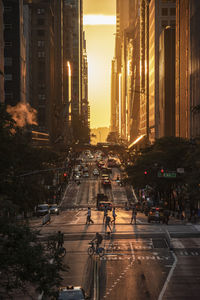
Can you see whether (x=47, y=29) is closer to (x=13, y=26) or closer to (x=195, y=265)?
(x=13, y=26)

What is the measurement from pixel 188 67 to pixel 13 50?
3343 cm

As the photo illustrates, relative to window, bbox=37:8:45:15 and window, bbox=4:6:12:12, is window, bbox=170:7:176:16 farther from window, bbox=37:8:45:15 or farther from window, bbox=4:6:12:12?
window, bbox=4:6:12:12

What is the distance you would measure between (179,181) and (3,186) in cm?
4722

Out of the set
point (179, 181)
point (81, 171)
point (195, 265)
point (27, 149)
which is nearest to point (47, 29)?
point (81, 171)

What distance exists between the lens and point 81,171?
175500mm

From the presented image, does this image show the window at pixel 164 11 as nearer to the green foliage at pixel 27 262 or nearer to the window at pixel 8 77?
the window at pixel 8 77

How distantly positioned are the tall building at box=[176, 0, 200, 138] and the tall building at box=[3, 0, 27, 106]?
30.9 metres

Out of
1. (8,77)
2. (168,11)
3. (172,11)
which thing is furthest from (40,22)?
(8,77)

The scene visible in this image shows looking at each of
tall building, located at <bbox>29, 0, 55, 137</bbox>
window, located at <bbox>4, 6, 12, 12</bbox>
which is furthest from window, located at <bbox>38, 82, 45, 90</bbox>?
window, located at <bbox>4, 6, 12, 12</bbox>

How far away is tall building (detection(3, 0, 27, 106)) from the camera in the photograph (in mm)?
107506

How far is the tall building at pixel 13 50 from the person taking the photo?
108m

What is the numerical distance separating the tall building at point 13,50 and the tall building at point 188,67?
101ft

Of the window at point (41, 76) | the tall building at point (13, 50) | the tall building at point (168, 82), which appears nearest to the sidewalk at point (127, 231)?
the tall building at point (13, 50)

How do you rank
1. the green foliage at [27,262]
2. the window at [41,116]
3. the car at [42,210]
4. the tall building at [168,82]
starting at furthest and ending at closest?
the window at [41,116] → the tall building at [168,82] → the car at [42,210] → the green foliage at [27,262]
